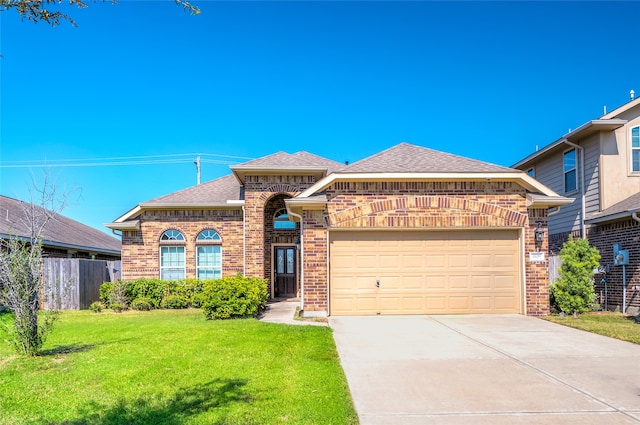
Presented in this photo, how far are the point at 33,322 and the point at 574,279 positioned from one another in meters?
12.1

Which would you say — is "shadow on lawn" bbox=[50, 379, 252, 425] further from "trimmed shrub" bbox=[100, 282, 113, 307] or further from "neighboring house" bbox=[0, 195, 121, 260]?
"neighboring house" bbox=[0, 195, 121, 260]

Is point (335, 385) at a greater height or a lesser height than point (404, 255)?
lesser

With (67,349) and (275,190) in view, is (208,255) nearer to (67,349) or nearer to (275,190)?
(275,190)

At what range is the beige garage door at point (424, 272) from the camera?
1200cm

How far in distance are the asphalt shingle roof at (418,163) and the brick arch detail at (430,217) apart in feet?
2.43

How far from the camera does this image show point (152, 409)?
16.6 feet

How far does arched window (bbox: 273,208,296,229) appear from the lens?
1828 cm

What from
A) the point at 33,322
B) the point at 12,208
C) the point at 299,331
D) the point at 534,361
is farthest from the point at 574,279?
the point at 12,208

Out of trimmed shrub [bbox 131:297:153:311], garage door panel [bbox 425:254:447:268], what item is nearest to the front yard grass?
garage door panel [bbox 425:254:447:268]

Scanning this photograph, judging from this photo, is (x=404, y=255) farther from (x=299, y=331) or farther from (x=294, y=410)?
(x=294, y=410)

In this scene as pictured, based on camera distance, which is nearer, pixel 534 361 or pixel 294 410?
pixel 294 410

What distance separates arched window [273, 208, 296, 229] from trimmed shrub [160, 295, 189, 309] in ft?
14.6

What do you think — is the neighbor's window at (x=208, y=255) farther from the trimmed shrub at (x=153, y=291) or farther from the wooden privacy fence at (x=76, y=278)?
the wooden privacy fence at (x=76, y=278)

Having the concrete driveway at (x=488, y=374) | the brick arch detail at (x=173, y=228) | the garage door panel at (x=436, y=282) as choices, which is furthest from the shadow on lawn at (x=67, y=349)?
the brick arch detail at (x=173, y=228)
